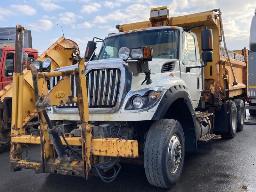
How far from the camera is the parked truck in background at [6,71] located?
8.01 metres

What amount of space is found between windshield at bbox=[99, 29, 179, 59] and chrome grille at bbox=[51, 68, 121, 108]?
1.47m

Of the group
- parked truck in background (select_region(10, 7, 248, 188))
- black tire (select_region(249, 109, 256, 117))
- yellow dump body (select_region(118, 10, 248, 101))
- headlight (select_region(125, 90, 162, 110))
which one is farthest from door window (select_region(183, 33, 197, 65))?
black tire (select_region(249, 109, 256, 117))

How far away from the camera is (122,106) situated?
16.0 ft

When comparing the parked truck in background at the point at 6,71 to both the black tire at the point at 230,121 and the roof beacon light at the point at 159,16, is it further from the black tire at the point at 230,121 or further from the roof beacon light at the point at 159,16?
the black tire at the point at 230,121

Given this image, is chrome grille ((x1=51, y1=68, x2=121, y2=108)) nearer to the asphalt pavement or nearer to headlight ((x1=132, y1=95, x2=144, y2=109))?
headlight ((x1=132, y1=95, x2=144, y2=109))

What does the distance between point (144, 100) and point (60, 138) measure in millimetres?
1233

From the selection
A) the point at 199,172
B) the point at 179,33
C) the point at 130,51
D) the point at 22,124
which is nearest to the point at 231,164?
the point at 199,172

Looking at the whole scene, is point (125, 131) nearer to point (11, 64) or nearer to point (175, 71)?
point (175, 71)

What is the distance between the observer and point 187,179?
5.60 m

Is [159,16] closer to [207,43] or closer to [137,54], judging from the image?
[207,43]

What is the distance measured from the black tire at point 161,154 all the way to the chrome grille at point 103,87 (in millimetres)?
715

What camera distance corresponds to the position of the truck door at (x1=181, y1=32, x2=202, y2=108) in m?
6.41

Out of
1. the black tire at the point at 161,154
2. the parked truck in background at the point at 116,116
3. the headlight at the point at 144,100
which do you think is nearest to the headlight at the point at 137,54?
the parked truck in background at the point at 116,116

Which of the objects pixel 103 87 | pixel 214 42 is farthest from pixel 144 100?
pixel 214 42
